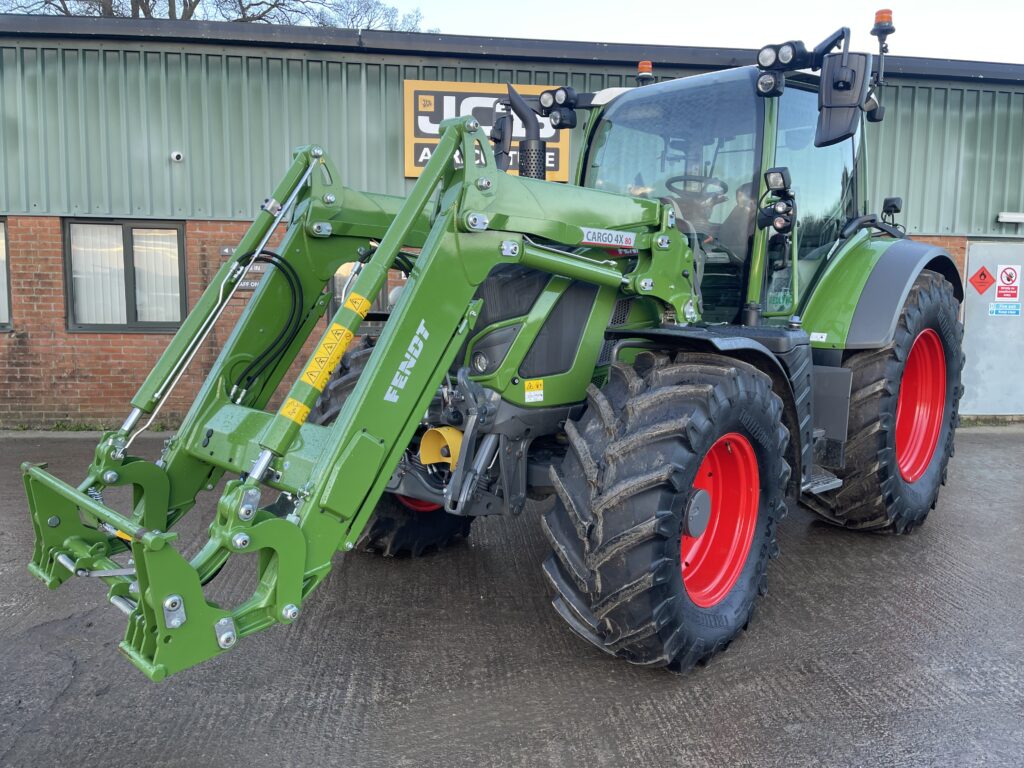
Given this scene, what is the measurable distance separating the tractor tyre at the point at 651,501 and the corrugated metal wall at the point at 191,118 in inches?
228

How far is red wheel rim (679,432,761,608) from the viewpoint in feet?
11.3

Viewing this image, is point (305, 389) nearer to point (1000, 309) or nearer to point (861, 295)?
point (861, 295)

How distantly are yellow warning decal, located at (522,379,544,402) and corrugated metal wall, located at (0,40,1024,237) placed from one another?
217 inches

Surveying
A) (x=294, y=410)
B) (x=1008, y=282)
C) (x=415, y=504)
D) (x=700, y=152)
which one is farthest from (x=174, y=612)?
(x=1008, y=282)

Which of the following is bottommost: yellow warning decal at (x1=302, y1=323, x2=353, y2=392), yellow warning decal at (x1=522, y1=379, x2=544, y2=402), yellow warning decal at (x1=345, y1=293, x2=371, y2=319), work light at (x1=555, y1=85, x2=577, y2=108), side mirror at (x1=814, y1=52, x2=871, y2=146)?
yellow warning decal at (x1=522, y1=379, x2=544, y2=402)

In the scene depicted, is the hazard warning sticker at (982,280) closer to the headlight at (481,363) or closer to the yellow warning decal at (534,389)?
the yellow warning decal at (534,389)

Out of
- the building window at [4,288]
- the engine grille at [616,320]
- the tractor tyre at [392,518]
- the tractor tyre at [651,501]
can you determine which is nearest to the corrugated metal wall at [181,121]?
the building window at [4,288]

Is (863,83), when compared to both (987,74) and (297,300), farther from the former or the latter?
(987,74)

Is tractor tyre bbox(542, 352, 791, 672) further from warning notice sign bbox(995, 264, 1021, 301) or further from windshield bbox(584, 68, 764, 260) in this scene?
warning notice sign bbox(995, 264, 1021, 301)

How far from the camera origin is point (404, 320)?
2820 millimetres

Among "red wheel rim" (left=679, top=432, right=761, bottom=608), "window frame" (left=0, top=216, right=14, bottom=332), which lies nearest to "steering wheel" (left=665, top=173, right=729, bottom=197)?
"red wheel rim" (left=679, top=432, right=761, bottom=608)

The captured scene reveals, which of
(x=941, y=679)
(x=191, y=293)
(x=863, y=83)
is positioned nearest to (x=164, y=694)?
(x=941, y=679)

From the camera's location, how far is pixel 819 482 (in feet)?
13.6

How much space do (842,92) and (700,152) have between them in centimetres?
89
